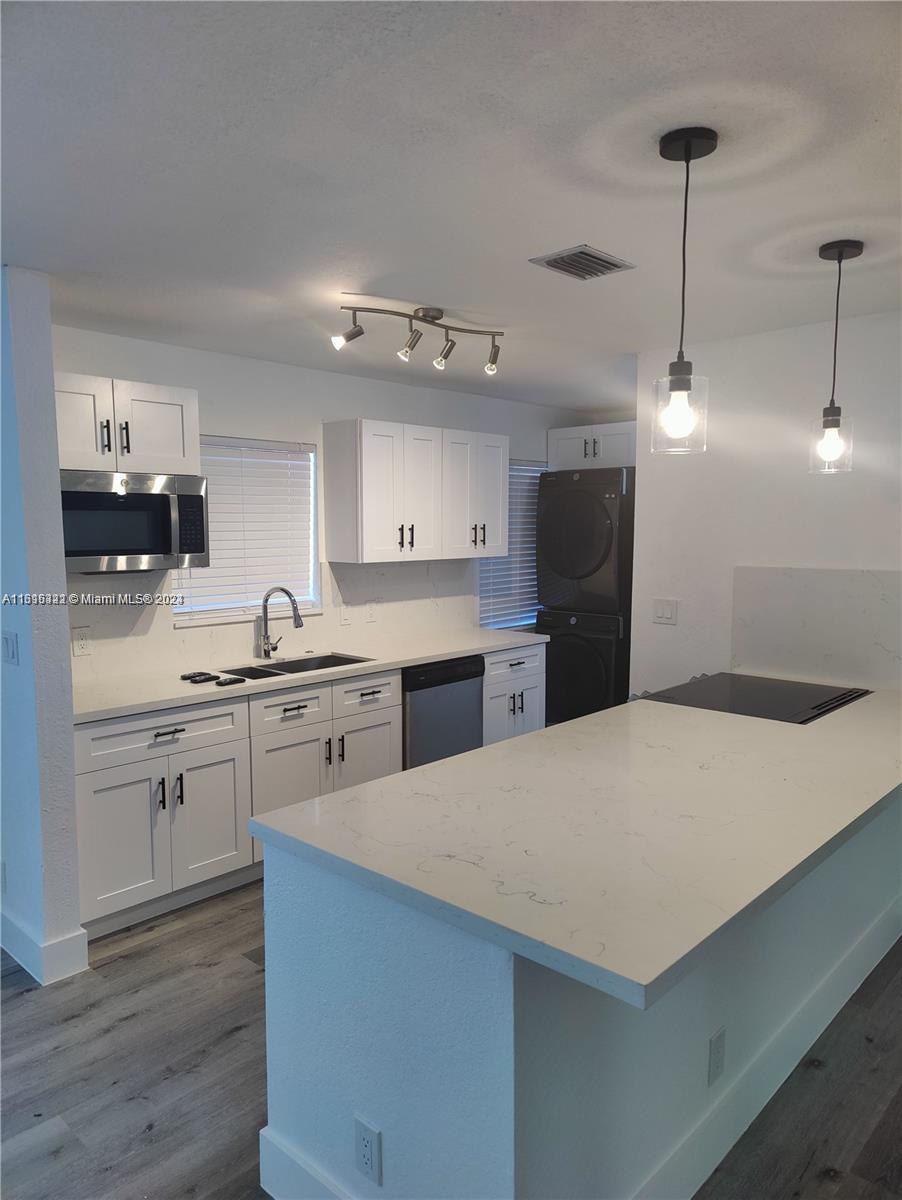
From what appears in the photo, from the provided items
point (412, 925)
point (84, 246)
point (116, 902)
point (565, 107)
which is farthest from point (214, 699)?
point (565, 107)

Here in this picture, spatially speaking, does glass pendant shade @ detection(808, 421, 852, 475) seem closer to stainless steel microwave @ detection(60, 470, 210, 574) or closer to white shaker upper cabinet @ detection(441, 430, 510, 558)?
white shaker upper cabinet @ detection(441, 430, 510, 558)

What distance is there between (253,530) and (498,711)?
166 centimetres

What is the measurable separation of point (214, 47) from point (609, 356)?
2759 millimetres

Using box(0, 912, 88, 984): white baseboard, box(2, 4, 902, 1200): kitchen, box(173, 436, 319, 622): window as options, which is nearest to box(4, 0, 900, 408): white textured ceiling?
box(2, 4, 902, 1200): kitchen

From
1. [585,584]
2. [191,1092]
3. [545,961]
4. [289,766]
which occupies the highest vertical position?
Answer: [585,584]

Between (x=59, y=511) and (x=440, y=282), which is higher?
(x=440, y=282)

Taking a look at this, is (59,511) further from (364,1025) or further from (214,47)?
(364,1025)

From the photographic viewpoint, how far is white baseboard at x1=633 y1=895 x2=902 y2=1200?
179 cm

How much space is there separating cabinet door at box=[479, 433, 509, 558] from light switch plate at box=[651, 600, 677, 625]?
129 centimetres

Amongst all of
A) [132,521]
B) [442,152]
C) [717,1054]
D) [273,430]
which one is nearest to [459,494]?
[273,430]

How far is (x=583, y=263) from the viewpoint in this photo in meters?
2.46

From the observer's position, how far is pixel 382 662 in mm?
3820

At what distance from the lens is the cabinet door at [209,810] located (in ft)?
10.3

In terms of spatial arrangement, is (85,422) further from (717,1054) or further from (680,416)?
(717,1054)
